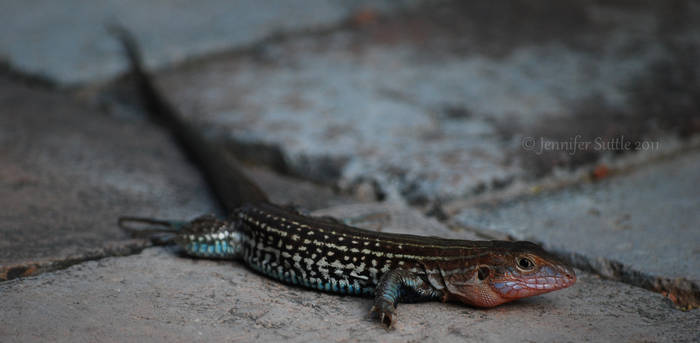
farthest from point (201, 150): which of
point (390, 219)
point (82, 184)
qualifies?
point (390, 219)

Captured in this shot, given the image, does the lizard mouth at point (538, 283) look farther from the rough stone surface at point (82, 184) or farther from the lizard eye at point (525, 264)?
the rough stone surface at point (82, 184)

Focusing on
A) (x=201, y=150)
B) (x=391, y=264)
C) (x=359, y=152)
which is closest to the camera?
(x=391, y=264)

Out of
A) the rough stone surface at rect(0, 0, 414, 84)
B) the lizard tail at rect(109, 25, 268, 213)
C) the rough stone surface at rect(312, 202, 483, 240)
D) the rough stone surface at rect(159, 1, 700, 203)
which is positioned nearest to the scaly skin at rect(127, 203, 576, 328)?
the lizard tail at rect(109, 25, 268, 213)

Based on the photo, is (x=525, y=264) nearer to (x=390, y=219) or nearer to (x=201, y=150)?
(x=390, y=219)

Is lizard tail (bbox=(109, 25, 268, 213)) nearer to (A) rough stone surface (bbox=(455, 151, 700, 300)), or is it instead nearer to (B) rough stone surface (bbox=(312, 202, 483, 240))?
(B) rough stone surface (bbox=(312, 202, 483, 240))

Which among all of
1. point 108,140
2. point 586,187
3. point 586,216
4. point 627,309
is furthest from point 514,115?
point 108,140
